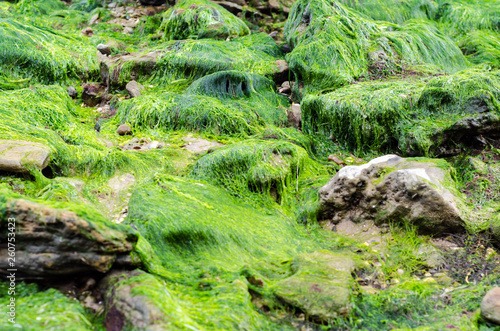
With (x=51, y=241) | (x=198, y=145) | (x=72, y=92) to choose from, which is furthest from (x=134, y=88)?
(x=51, y=241)

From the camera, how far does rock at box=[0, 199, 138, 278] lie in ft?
8.18

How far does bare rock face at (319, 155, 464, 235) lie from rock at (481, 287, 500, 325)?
106 centimetres

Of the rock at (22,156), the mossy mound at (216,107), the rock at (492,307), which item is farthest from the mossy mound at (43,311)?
the mossy mound at (216,107)

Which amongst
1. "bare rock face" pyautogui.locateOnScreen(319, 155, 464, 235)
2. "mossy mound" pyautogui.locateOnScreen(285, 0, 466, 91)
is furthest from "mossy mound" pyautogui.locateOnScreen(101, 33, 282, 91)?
"bare rock face" pyautogui.locateOnScreen(319, 155, 464, 235)

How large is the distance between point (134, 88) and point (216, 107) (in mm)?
1701

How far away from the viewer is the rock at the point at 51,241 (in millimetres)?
2494

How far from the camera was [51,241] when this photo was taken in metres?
2.51

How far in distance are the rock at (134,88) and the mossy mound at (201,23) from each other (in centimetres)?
178

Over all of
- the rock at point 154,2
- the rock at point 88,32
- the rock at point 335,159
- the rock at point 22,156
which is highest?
the rock at point 154,2

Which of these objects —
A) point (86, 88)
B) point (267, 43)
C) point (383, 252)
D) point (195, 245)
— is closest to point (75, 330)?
point (195, 245)

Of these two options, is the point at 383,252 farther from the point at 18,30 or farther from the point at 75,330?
the point at 18,30

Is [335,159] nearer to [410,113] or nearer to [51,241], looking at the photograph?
[410,113]

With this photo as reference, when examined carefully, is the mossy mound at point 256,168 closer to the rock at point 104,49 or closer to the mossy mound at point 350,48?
the mossy mound at point 350,48

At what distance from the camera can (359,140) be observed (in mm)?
5141
